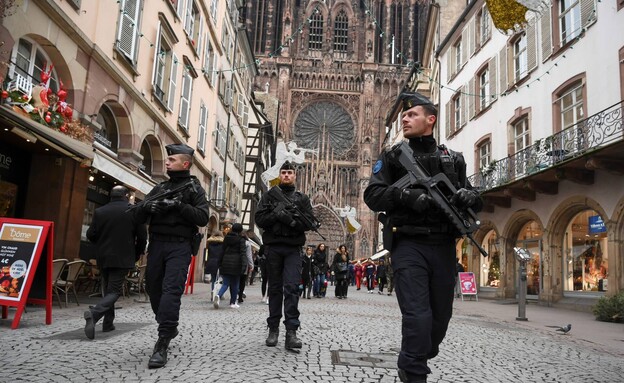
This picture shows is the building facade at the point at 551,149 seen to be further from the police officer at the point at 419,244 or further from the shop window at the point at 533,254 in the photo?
the police officer at the point at 419,244

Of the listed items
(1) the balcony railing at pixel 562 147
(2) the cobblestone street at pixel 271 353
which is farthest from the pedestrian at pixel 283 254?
(1) the balcony railing at pixel 562 147

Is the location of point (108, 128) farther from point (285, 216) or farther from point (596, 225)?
point (596, 225)

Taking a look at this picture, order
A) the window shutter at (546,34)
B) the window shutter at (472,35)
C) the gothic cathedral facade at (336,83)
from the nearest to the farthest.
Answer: the window shutter at (546,34)
the window shutter at (472,35)
the gothic cathedral facade at (336,83)

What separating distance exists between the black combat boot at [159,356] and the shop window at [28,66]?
6.50 m

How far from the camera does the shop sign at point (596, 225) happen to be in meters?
15.1

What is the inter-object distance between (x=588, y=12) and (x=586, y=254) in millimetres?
7017

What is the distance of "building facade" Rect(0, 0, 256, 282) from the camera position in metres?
9.20

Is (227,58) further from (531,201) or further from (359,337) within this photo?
(359,337)

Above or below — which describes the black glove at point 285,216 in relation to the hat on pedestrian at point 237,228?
below

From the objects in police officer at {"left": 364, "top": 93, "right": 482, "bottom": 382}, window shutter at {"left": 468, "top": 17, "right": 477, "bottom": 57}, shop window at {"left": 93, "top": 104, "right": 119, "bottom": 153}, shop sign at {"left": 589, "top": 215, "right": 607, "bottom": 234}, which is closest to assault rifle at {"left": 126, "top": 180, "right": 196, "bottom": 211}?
police officer at {"left": 364, "top": 93, "right": 482, "bottom": 382}

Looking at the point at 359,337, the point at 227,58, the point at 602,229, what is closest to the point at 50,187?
the point at 359,337

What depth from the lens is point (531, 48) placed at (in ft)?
61.4

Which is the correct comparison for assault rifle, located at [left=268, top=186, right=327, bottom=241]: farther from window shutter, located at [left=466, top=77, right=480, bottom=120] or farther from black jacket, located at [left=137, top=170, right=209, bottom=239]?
window shutter, located at [left=466, top=77, right=480, bottom=120]

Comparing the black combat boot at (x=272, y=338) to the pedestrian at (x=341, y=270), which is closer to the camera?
the black combat boot at (x=272, y=338)
